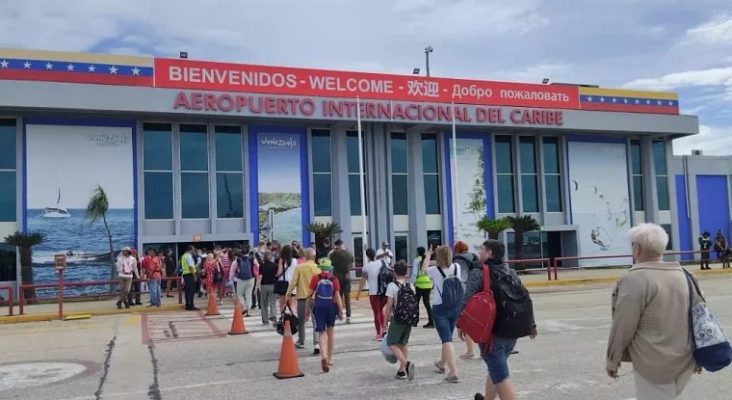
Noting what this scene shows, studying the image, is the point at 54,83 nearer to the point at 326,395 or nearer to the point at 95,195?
the point at 95,195

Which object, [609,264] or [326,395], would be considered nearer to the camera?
[326,395]

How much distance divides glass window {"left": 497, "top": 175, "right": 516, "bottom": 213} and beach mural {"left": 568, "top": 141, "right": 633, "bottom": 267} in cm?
343

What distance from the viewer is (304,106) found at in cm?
2741

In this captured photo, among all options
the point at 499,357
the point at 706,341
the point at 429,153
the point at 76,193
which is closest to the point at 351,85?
the point at 429,153

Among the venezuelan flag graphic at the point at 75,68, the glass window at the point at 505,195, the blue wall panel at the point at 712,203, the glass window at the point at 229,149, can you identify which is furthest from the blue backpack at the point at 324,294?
the blue wall panel at the point at 712,203

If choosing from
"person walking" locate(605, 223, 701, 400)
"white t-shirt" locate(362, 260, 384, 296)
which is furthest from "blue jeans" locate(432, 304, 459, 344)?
"white t-shirt" locate(362, 260, 384, 296)

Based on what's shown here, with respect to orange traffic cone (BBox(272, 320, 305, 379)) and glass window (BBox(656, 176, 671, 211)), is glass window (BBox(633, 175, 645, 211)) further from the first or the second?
orange traffic cone (BBox(272, 320, 305, 379))

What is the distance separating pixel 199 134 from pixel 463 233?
12940 millimetres

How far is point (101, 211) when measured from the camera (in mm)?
24719

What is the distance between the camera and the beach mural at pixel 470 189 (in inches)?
1217

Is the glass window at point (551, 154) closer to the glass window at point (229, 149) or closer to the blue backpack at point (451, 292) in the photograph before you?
the glass window at point (229, 149)

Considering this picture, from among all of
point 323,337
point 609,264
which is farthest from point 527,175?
point 323,337

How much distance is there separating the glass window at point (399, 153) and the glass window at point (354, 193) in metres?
1.91

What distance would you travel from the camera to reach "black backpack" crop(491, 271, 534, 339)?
5.41 metres
